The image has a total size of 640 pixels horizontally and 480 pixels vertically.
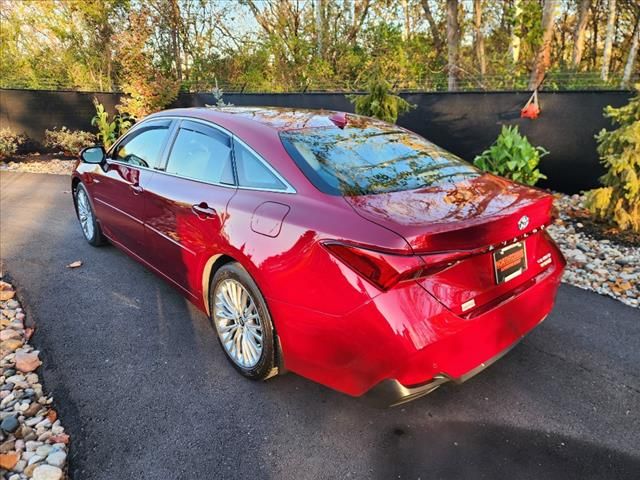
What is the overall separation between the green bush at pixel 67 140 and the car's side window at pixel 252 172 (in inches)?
391

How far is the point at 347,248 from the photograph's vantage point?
197 cm

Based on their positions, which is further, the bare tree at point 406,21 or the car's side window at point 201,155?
the bare tree at point 406,21

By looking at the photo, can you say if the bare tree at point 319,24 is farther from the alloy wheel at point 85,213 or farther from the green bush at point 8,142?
the alloy wheel at point 85,213

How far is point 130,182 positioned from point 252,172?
1.60 metres

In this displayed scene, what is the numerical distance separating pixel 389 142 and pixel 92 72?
1464cm

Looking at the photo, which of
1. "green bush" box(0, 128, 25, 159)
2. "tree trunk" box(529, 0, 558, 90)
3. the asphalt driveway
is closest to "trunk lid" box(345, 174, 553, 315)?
the asphalt driveway

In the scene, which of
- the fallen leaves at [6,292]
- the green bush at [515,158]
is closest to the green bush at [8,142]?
the fallen leaves at [6,292]

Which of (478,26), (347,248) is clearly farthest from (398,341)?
(478,26)

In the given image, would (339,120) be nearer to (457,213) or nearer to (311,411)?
(457,213)

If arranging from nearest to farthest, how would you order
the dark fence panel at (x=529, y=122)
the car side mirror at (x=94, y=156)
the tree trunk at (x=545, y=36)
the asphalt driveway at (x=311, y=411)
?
the asphalt driveway at (x=311, y=411) → the car side mirror at (x=94, y=156) → the dark fence panel at (x=529, y=122) → the tree trunk at (x=545, y=36)

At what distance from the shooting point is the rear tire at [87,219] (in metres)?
4.77

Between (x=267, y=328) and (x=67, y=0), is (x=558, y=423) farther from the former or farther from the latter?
(x=67, y=0)

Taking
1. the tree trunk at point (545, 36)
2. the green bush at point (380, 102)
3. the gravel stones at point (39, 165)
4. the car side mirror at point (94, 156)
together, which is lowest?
the gravel stones at point (39, 165)

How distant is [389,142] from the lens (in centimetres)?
296
